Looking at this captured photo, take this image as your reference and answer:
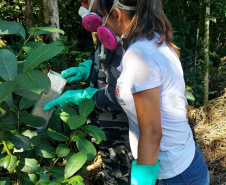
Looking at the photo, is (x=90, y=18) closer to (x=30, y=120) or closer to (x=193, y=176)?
(x=30, y=120)

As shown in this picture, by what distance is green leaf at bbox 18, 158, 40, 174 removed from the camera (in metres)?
1.20

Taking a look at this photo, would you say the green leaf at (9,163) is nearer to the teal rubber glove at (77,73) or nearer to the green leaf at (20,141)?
the green leaf at (20,141)

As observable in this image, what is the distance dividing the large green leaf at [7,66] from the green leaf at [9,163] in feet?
1.33

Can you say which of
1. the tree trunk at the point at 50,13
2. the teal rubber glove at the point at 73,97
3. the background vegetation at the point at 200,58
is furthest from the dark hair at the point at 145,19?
the tree trunk at the point at 50,13

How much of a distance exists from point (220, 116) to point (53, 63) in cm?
233

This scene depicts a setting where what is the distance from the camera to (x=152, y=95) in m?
0.98

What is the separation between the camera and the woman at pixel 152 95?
3.26 feet

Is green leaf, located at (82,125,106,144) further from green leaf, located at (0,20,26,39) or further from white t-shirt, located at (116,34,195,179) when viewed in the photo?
green leaf, located at (0,20,26,39)

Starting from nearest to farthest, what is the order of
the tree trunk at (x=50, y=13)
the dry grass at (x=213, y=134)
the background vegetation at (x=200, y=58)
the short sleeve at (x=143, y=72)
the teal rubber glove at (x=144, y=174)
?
the short sleeve at (x=143, y=72) < the teal rubber glove at (x=144, y=174) < the dry grass at (x=213, y=134) < the background vegetation at (x=200, y=58) < the tree trunk at (x=50, y=13)

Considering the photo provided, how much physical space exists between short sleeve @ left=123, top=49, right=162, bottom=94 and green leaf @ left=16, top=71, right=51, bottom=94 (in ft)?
1.05

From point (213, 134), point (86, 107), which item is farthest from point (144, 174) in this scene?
point (213, 134)

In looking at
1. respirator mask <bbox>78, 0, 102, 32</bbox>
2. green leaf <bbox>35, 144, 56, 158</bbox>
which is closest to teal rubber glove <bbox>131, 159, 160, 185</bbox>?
green leaf <bbox>35, 144, 56, 158</bbox>

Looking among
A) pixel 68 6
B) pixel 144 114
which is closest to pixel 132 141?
pixel 144 114

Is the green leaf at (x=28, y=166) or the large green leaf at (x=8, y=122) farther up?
the large green leaf at (x=8, y=122)
